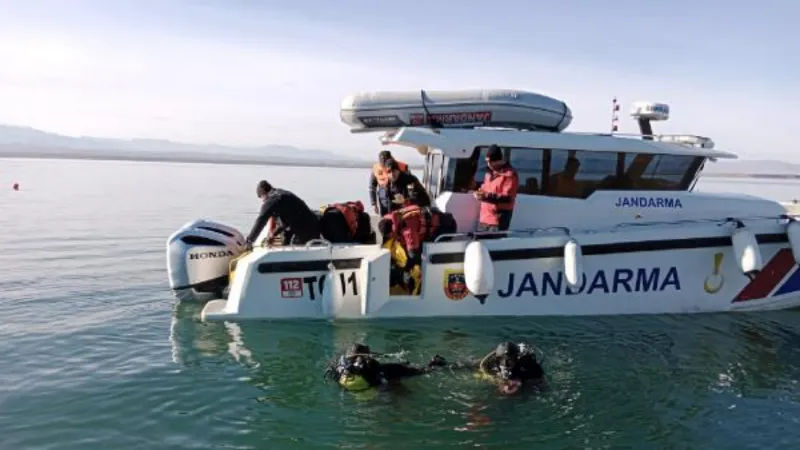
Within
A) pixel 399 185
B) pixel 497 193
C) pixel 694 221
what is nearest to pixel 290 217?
pixel 399 185

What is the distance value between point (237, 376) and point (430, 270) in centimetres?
244

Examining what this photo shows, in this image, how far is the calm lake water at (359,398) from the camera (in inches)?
189

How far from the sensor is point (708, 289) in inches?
308

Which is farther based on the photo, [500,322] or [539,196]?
[539,196]

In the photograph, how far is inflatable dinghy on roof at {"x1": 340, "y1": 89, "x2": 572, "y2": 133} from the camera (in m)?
7.90

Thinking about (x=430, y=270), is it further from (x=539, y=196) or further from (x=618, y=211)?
(x=618, y=211)

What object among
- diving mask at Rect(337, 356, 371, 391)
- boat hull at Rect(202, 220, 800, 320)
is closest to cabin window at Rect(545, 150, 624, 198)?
boat hull at Rect(202, 220, 800, 320)

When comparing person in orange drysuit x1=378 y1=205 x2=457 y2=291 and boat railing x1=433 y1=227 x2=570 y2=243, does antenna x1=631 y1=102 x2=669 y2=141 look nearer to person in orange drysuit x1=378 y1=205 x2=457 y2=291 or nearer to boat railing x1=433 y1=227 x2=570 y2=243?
boat railing x1=433 y1=227 x2=570 y2=243

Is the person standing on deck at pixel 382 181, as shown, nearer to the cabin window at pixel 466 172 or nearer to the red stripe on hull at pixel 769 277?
the cabin window at pixel 466 172

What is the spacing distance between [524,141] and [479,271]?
6.28ft

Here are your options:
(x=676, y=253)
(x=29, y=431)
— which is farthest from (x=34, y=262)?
(x=676, y=253)

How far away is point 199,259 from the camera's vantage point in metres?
7.96

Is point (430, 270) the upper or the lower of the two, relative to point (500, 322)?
upper

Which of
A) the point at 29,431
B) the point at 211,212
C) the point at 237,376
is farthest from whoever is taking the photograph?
the point at 211,212
